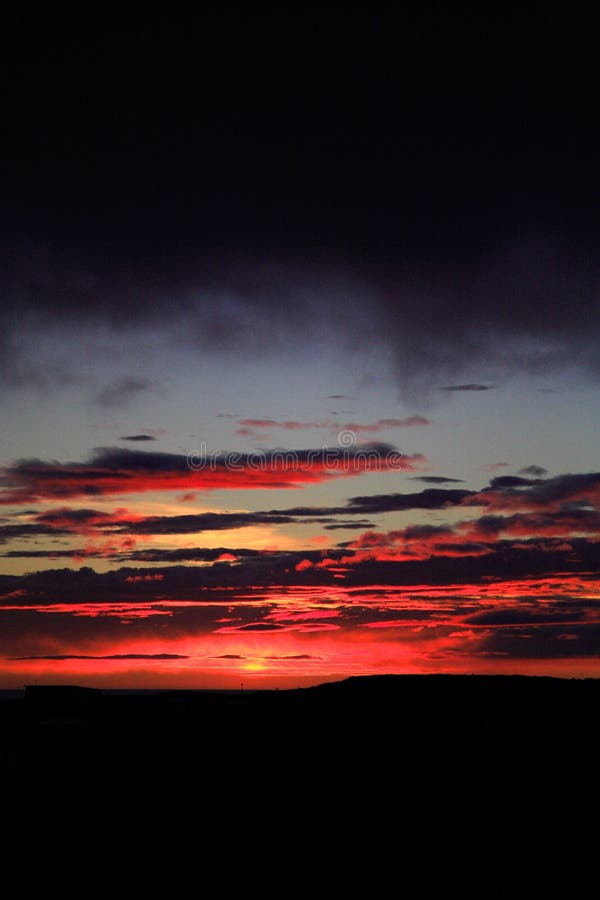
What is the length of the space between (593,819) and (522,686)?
3101 cm

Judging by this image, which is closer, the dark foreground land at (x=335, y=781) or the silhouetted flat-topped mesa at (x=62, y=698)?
the dark foreground land at (x=335, y=781)

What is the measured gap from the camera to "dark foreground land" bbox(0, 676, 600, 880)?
64.8ft

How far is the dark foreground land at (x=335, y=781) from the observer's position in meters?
19.8

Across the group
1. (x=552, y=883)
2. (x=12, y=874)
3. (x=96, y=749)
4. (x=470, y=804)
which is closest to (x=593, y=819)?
(x=470, y=804)

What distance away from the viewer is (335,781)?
84.0 ft

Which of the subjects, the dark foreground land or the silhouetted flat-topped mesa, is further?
the silhouetted flat-topped mesa

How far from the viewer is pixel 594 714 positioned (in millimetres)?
36281

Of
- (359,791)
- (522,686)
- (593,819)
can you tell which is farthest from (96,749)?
(522,686)

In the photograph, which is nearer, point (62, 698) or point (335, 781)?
point (335, 781)

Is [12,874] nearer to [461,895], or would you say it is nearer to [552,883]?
[461,895]

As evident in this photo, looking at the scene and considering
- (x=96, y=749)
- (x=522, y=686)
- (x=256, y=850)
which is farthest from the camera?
(x=522, y=686)

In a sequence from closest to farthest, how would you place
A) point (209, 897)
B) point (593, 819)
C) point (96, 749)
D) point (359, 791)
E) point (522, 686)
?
1. point (209, 897)
2. point (593, 819)
3. point (359, 791)
4. point (96, 749)
5. point (522, 686)

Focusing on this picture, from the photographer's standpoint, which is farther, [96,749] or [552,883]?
[96,749]

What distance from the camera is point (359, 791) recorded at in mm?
24234
